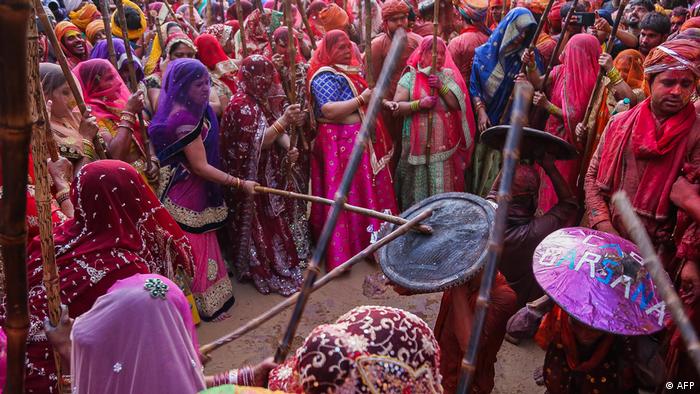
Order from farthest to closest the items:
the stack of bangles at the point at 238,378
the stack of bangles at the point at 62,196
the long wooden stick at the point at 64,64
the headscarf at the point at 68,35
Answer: the headscarf at the point at 68,35 → the stack of bangles at the point at 62,196 → the long wooden stick at the point at 64,64 → the stack of bangles at the point at 238,378

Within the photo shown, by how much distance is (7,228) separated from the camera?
1.20 meters

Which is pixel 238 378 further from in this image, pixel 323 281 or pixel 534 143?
pixel 534 143

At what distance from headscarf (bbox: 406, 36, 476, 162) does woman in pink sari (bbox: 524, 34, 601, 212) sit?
64 cm

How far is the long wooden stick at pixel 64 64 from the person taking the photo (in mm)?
2934

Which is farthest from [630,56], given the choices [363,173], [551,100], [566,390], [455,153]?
[566,390]

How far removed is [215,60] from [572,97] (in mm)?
3044

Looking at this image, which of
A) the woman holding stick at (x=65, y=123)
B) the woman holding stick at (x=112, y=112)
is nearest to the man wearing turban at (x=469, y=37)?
the woman holding stick at (x=112, y=112)

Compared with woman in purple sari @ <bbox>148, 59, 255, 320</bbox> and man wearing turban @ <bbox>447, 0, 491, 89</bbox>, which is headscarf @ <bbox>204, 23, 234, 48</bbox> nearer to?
man wearing turban @ <bbox>447, 0, 491, 89</bbox>

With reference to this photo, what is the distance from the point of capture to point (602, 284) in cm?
242

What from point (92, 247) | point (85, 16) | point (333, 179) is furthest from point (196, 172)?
point (85, 16)

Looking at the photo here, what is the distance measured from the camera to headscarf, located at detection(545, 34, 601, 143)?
16.3ft

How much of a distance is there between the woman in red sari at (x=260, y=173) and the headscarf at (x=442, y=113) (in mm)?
1146

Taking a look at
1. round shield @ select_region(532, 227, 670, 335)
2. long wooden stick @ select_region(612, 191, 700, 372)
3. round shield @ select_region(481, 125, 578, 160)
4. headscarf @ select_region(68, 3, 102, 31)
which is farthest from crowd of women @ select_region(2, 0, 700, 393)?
headscarf @ select_region(68, 3, 102, 31)

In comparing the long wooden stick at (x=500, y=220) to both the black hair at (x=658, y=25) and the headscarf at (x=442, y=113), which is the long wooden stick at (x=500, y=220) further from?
the black hair at (x=658, y=25)
